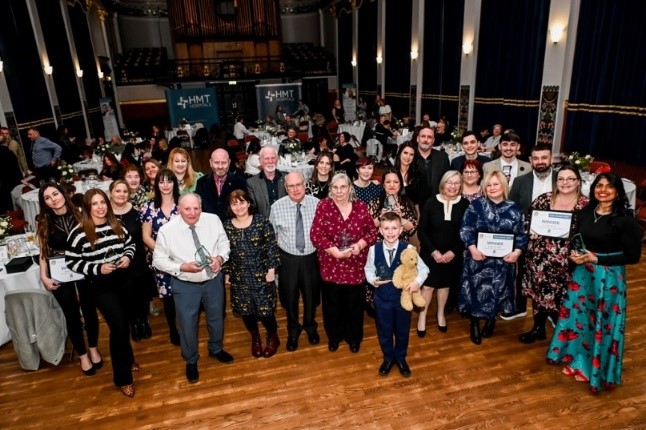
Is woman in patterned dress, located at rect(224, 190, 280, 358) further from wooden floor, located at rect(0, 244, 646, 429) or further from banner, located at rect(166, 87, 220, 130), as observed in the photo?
banner, located at rect(166, 87, 220, 130)

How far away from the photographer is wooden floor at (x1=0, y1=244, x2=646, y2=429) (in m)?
2.86

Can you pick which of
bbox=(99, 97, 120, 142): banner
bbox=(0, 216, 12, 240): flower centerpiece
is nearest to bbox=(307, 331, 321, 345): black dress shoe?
bbox=(0, 216, 12, 240): flower centerpiece

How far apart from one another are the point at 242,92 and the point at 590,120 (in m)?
15.2

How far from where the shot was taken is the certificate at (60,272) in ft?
9.90

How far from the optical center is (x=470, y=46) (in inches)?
407

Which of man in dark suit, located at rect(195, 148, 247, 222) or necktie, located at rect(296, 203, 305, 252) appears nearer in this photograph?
necktie, located at rect(296, 203, 305, 252)

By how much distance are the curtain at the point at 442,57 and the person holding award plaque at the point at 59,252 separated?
10.4 meters

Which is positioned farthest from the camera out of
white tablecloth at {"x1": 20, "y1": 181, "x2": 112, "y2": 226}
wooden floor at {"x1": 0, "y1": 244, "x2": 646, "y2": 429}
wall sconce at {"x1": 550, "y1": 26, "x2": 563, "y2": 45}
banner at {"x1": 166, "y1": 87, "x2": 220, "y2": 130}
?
banner at {"x1": 166, "y1": 87, "x2": 220, "y2": 130}

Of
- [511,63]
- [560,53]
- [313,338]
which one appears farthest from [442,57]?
[313,338]

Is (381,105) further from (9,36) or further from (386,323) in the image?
(386,323)

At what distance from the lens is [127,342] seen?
3.11m

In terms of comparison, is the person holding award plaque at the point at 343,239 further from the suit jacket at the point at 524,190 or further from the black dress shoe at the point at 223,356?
the suit jacket at the point at 524,190

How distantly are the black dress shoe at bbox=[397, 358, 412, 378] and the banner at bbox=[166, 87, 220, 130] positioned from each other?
1289 centimetres

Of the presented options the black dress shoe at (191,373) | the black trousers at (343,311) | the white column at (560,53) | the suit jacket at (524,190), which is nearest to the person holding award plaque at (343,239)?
the black trousers at (343,311)
